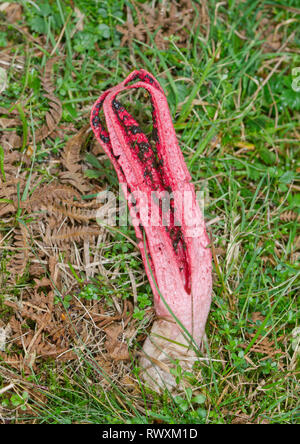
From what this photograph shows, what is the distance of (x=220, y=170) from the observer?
3461 millimetres

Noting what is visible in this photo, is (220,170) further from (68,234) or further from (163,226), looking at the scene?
(68,234)

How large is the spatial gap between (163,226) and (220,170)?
41.1 inches

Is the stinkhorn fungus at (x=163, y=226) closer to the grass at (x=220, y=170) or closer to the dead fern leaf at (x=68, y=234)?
the grass at (x=220, y=170)

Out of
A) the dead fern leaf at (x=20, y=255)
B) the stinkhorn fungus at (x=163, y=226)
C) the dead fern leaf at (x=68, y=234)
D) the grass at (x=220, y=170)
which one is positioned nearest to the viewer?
the stinkhorn fungus at (x=163, y=226)

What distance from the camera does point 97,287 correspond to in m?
3.04

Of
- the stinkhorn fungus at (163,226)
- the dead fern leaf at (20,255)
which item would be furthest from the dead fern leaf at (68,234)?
the stinkhorn fungus at (163,226)

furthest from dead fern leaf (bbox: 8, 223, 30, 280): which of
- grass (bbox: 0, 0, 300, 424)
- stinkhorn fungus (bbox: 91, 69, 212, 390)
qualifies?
stinkhorn fungus (bbox: 91, 69, 212, 390)

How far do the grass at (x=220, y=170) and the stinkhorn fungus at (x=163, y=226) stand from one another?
0.64 ft

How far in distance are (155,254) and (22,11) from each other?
→ 2.46 m

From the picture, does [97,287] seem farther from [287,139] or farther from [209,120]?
[287,139]

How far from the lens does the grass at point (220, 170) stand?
273 cm

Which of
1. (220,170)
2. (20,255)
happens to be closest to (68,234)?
(20,255)

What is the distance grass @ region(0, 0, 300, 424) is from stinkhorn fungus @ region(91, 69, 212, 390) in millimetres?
196
